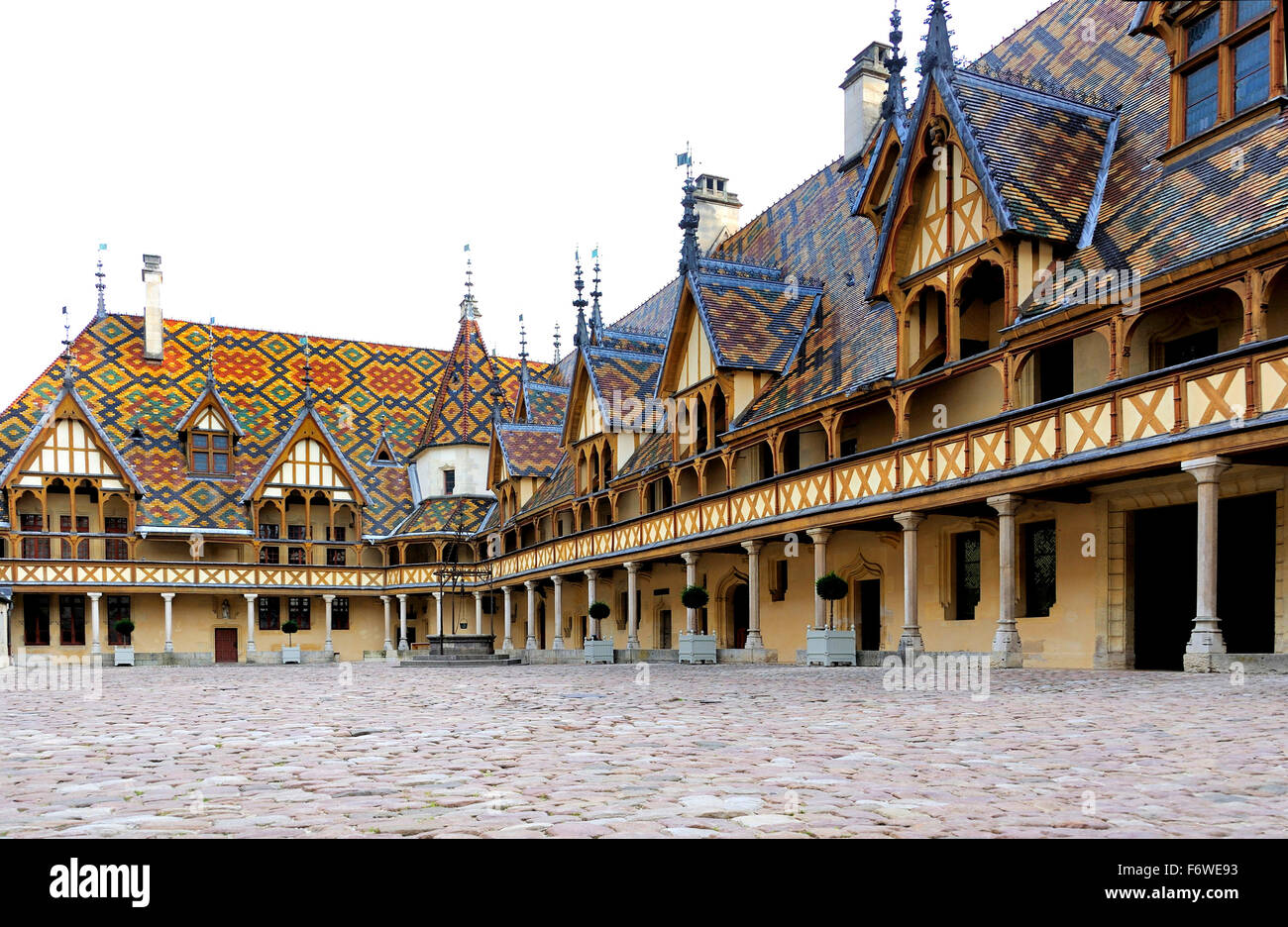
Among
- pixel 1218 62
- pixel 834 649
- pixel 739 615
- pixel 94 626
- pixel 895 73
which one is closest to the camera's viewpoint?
pixel 1218 62

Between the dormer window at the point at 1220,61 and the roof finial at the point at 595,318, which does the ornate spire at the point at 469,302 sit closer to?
the roof finial at the point at 595,318

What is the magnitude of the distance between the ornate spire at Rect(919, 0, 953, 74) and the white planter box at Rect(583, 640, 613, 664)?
17738mm

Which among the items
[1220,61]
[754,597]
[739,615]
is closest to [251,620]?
[739,615]

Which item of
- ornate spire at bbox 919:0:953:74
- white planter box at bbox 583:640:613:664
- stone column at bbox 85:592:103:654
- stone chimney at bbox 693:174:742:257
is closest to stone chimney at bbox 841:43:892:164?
ornate spire at bbox 919:0:953:74

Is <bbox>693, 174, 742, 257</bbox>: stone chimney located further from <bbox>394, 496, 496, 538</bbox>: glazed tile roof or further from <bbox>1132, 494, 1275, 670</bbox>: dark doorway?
<bbox>1132, 494, 1275, 670</bbox>: dark doorway

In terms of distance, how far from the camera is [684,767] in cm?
637

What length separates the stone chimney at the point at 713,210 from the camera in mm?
42312

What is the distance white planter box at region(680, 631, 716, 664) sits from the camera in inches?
1011

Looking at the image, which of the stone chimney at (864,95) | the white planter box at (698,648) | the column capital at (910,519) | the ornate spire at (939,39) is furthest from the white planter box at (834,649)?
the stone chimney at (864,95)

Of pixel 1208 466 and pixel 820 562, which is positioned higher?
pixel 1208 466

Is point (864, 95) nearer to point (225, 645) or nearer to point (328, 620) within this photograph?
point (328, 620)

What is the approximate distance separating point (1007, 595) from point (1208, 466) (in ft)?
13.9

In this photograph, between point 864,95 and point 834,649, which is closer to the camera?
point 834,649

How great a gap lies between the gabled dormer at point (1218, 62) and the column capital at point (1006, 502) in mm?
5797
